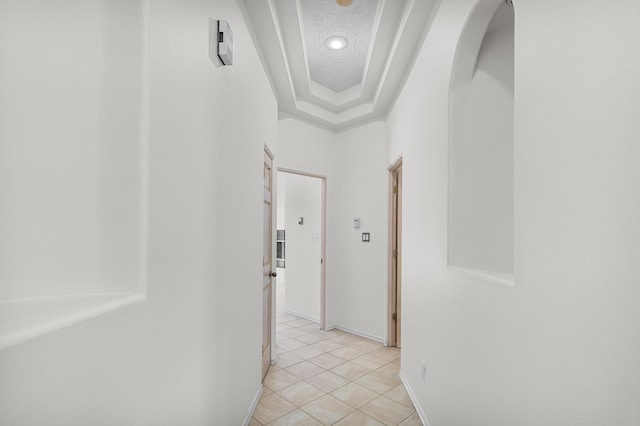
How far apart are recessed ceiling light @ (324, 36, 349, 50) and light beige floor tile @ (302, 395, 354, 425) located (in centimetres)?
300

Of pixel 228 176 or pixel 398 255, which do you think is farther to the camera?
pixel 398 255

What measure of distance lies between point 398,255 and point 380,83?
1895mm

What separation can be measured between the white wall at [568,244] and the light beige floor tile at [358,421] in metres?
0.89

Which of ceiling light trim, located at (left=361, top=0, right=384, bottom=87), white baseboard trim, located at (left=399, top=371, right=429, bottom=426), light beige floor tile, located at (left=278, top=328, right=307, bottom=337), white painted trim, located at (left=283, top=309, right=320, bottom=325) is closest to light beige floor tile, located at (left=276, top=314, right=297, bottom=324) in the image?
white painted trim, located at (left=283, top=309, right=320, bottom=325)

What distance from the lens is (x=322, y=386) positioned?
8.71 feet

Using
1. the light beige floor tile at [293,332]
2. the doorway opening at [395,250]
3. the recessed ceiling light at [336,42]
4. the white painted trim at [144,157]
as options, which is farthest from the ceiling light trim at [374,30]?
the light beige floor tile at [293,332]

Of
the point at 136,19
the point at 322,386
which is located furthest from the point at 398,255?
the point at 136,19

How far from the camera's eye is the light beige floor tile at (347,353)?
329cm

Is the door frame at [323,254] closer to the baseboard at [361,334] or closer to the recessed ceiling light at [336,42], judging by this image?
the baseboard at [361,334]

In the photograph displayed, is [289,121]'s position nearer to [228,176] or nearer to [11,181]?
[228,176]

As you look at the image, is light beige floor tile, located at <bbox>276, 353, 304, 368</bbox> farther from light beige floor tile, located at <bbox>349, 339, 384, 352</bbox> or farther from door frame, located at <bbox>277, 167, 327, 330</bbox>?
door frame, located at <bbox>277, 167, 327, 330</bbox>

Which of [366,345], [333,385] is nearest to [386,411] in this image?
[333,385]

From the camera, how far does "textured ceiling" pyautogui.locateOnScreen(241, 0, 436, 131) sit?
7.26ft

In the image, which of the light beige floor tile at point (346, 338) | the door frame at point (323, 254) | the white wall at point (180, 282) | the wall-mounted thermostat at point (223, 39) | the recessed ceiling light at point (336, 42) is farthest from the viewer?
the door frame at point (323, 254)
